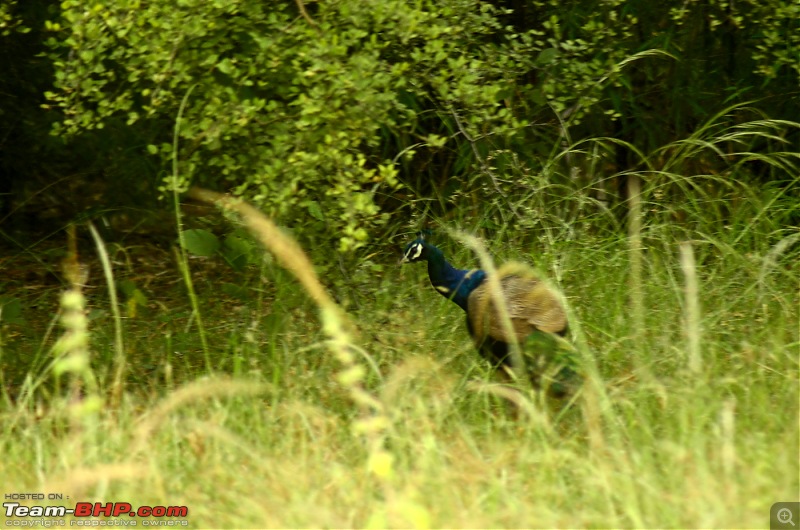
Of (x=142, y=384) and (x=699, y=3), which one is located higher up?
(x=699, y=3)

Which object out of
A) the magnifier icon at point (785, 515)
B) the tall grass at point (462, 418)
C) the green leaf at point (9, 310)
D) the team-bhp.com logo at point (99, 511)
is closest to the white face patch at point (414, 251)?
the tall grass at point (462, 418)

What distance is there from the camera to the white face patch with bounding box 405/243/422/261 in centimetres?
461

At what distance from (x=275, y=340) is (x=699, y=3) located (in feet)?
10.4

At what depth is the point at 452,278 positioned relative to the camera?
4.56m

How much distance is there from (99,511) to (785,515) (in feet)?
6.93

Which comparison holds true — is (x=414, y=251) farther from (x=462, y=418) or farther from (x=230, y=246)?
(x=230, y=246)

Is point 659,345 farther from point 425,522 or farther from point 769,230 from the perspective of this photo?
point 425,522

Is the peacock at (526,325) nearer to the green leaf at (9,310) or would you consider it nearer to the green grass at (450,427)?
the green grass at (450,427)

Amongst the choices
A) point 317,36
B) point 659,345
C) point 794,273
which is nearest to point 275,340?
point 317,36

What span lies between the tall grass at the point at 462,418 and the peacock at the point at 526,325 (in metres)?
0.12

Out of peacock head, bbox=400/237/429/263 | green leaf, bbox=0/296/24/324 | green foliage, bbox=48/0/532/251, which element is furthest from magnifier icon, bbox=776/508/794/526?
green leaf, bbox=0/296/24/324

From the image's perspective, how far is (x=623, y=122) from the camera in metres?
6.42

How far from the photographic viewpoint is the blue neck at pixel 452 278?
4.49 meters

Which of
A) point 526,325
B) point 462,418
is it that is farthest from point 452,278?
point 462,418
